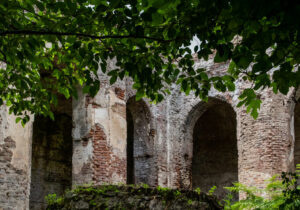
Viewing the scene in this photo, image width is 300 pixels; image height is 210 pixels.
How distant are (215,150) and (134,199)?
1113 centimetres

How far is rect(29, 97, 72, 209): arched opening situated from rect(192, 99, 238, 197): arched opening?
5.29m

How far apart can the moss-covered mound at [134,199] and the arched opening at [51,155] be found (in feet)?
26.7

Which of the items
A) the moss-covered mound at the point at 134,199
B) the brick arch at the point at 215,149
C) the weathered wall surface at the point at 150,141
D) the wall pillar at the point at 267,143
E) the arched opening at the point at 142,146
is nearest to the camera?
the moss-covered mound at the point at 134,199

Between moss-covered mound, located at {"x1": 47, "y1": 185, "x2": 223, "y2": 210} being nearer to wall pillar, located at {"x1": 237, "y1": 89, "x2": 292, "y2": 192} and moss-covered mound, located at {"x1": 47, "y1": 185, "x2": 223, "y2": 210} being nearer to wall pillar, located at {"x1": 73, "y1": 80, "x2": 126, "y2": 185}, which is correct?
wall pillar, located at {"x1": 73, "y1": 80, "x2": 126, "y2": 185}

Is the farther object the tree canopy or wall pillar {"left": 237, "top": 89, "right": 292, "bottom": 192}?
wall pillar {"left": 237, "top": 89, "right": 292, "bottom": 192}

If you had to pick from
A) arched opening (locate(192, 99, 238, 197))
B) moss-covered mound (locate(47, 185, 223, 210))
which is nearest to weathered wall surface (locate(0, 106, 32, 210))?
moss-covered mound (locate(47, 185, 223, 210))

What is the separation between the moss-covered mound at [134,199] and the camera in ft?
18.5

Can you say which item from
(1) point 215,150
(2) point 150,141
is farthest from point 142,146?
(1) point 215,150

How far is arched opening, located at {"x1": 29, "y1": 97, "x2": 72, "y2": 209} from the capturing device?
13.7 metres

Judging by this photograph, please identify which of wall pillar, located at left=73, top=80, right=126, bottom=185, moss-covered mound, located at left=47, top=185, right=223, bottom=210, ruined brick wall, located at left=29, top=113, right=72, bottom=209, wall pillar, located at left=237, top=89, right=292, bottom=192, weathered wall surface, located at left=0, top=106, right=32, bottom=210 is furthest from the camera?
ruined brick wall, located at left=29, top=113, right=72, bottom=209

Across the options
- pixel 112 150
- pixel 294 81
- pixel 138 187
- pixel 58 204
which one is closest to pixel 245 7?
pixel 294 81

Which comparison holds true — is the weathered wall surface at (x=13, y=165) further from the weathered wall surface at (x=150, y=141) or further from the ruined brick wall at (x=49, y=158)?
the ruined brick wall at (x=49, y=158)

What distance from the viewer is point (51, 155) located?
1438 cm

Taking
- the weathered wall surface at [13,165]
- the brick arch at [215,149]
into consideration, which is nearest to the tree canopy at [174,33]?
the weathered wall surface at [13,165]
